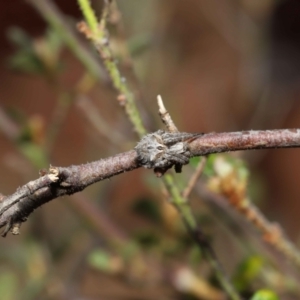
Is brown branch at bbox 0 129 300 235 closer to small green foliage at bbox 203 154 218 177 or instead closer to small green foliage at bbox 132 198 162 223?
small green foliage at bbox 203 154 218 177

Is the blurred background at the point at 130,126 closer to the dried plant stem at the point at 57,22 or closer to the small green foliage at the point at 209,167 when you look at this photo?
the dried plant stem at the point at 57,22

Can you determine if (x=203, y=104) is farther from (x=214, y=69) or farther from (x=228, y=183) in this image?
(x=228, y=183)

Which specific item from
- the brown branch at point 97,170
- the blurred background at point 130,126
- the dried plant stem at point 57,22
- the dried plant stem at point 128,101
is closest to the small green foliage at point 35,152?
the blurred background at point 130,126

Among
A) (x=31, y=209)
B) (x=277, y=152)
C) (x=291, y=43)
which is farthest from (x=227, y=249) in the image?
(x=291, y=43)

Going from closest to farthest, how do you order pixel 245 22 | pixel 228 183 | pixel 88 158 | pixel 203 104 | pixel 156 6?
pixel 228 183, pixel 88 158, pixel 156 6, pixel 245 22, pixel 203 104

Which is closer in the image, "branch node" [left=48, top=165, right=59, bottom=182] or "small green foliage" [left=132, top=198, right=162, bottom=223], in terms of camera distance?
"branch node" [left=48, top=165, right=59, bottom=182]

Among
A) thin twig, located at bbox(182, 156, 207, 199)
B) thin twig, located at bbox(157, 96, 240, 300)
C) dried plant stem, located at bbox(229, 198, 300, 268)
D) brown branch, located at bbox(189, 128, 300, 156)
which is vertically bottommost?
brown branch, located at bbox(189, 128, 300, 156)

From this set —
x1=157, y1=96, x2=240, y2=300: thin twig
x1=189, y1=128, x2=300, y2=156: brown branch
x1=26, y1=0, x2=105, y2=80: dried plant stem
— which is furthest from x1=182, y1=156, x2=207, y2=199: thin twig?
x1=26, y1=0, x2=105, y2=80: dried plant stem

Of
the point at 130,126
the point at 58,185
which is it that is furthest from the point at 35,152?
the point at 58,185

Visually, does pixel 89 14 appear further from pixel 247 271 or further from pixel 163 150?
pixel 247 271

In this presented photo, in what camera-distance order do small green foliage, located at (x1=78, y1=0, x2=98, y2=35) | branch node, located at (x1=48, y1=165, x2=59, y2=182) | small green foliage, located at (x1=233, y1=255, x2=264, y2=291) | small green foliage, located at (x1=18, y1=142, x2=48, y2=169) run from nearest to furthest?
1. branch node, located at (x1=48, y1=165, x2=59, y2=182)
2. small green foliage, located at (x1=78, y1=0, x2=98, y2=35)
3. small green foliage, located at (x1=233, y1=255, x2=264, y2=291)
4. small green foliage, located at (x1=18, y1=142, x2=48, y2=169)
